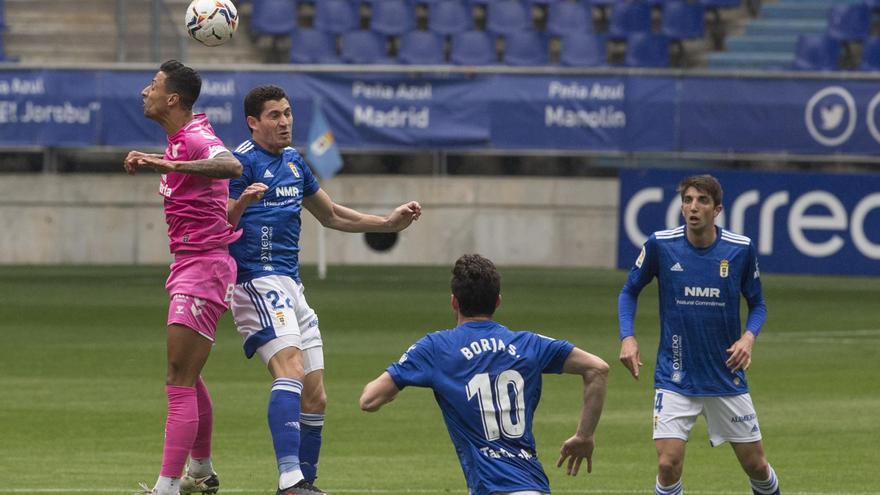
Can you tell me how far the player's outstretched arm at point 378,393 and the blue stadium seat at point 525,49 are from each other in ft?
83.6

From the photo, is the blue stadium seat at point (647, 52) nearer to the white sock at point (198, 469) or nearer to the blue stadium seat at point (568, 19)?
the blue stadium seat at point (568, 19)

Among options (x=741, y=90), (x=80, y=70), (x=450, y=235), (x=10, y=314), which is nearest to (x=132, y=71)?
(x=80, y=70)

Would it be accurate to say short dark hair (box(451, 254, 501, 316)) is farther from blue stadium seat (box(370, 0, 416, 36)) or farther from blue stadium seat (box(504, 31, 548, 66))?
blue stadium seat (box(370, 0, 416, 36))

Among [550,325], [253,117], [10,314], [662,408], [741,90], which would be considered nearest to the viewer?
[662,408]

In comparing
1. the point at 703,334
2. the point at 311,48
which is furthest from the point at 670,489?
the point at 311,48

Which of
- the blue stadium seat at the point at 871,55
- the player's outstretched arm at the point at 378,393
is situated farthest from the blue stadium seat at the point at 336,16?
the player's outstretched arm at the point at 378,393

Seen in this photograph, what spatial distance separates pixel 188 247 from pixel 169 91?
818mm

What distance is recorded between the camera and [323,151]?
2734 cm

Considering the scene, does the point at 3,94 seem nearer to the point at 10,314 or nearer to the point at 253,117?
the point at 10,314

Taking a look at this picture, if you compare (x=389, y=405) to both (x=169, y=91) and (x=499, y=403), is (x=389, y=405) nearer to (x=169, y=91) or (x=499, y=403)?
(x=169, y=91)

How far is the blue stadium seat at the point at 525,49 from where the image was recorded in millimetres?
31969

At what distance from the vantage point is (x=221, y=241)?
29.8 feet

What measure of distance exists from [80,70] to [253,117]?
19.8 m

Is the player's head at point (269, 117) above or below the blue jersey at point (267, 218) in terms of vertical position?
above
